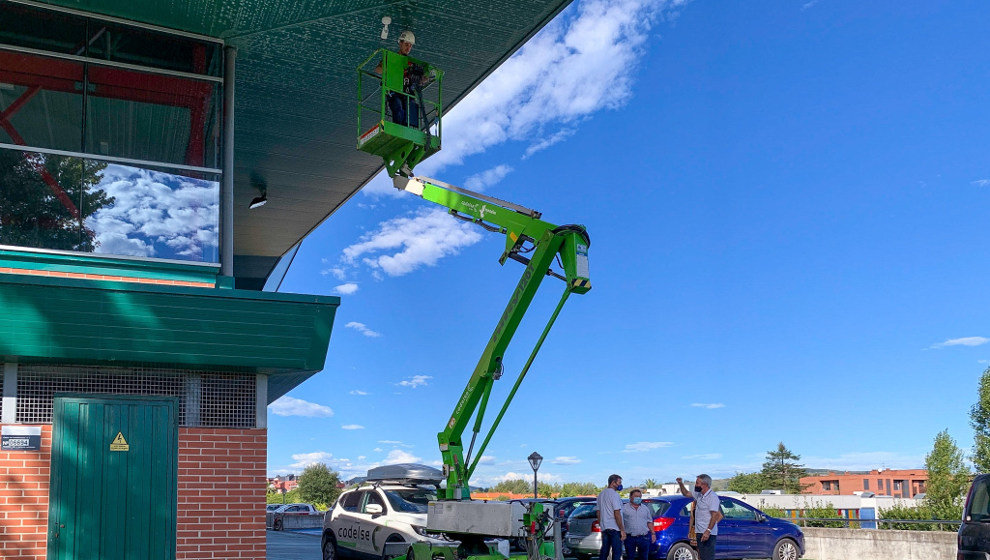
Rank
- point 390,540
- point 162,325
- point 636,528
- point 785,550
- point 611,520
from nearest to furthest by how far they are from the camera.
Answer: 1. point 162,325
2. point 611,520
3. point 636,528
4. point 390,540
5. point 785,550

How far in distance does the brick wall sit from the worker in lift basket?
470 cm

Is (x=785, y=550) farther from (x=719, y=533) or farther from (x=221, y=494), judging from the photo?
(x=221, y=494)

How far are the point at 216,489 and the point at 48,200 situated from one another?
406 cm

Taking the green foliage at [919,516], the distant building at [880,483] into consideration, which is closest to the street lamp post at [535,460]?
the green foliage at [919,516]

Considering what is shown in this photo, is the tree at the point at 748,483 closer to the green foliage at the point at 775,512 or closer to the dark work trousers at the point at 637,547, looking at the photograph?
the green foliage at the point at 775,512

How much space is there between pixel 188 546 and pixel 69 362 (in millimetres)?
2592

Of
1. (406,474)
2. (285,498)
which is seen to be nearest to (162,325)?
(406,474)

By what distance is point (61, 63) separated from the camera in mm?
11602

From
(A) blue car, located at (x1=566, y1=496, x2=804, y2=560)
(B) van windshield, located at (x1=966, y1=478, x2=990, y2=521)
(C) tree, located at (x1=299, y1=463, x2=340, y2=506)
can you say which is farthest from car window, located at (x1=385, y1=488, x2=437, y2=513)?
(C) tree, located at (x1=299, y1=463, x2=340, y2=506)

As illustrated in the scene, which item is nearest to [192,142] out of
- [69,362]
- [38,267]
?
[38,267]

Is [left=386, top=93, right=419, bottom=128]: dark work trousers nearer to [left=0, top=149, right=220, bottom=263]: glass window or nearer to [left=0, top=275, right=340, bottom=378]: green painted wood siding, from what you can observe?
[left=0, top=149, right=220, bottom=263]: glass window

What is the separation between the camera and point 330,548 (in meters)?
17.9

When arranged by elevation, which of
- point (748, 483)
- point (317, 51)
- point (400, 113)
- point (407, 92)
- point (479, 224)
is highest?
point (317, 51)

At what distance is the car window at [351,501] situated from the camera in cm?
1702
